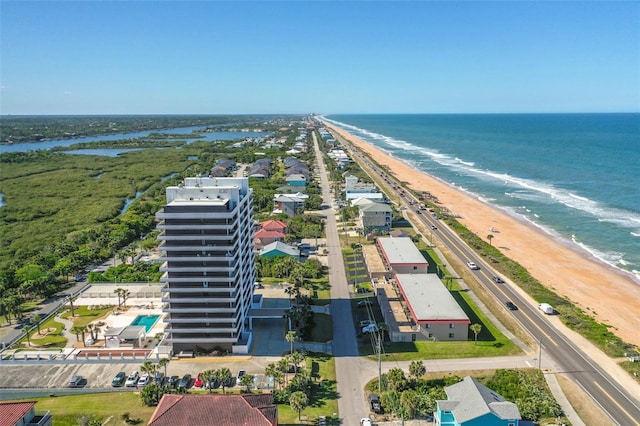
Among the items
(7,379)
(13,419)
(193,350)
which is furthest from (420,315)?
(7,379)

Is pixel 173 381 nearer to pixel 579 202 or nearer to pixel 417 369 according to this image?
pixel 417 369

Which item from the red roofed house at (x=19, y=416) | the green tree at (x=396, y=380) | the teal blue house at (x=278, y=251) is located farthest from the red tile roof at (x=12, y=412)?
the teal blue house at (x=278, y=251)

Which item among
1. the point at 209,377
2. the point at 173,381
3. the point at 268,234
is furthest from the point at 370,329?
the point at 268,234

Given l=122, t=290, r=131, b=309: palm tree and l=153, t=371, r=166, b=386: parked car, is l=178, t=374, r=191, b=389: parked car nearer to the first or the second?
l=153, t=371, r=166, b=386: parked car

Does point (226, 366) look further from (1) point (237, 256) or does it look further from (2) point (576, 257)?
(2) point (576, 257)

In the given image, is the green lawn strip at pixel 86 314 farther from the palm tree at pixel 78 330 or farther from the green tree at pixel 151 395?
the green tree at pixel 151 395

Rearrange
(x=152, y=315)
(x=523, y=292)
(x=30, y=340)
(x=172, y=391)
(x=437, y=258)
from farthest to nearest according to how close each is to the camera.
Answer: (x=437, y=258)
(x=523, y=292)
(x=152, y=315)
(x=30, y=340)
(x=172, y=391)

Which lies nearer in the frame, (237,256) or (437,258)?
(237,256)
